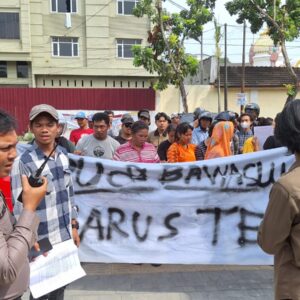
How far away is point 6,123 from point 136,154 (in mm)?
2545

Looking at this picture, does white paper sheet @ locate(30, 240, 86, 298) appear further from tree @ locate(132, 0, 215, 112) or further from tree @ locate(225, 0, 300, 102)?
tree @ locate(132, 0, 215, 112)

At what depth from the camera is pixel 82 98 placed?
2325cm

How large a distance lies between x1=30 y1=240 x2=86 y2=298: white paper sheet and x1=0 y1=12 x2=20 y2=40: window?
2734cm

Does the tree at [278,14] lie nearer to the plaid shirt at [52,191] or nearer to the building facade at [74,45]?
the building facade at [74,45]

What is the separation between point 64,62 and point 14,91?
257 inches

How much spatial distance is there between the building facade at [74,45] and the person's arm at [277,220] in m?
27.1

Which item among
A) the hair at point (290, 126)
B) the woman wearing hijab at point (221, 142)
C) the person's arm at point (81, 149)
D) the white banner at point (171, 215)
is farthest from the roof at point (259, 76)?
the hair at point (290, 126)

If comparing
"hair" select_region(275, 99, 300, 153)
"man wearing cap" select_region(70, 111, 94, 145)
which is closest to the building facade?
"man wearing cap" select_region(70, 111, 94, 145)

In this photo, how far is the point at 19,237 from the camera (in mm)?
1470

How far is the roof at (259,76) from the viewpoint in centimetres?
2484

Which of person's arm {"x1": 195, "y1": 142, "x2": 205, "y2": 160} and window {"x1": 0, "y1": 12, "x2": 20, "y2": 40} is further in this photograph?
window {"x1": 0, "y1": 12, "x2": 20, "y2": 40}

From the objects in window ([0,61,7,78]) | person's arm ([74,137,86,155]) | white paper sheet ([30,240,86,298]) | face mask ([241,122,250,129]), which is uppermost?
window ([0,61,7,78])

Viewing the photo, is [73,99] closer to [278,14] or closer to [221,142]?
[278,14]

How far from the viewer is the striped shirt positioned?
4102 millimetres
